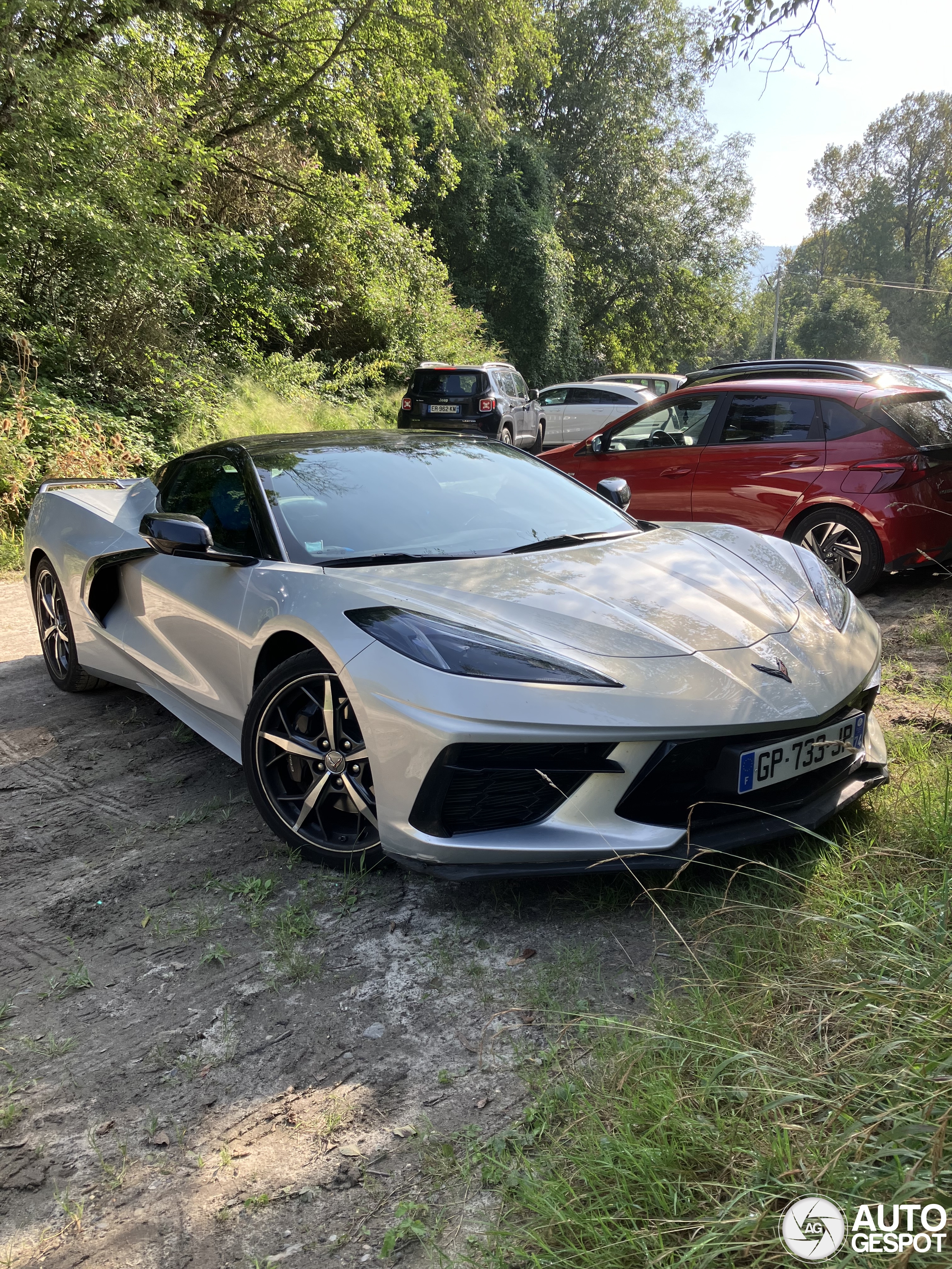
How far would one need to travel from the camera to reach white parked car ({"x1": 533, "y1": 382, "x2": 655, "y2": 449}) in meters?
16.1

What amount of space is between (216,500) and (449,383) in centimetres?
1258

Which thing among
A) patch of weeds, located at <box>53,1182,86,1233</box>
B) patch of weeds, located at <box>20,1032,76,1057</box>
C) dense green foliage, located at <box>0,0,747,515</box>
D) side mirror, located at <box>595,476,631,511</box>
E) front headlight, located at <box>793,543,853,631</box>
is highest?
dense green foliage, located at <box>0,0,747,515</box>

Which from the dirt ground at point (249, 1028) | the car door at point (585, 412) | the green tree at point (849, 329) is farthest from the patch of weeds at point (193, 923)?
the green tree at point (849, 329)

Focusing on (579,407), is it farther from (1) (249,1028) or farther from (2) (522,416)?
(1) (249,1028)

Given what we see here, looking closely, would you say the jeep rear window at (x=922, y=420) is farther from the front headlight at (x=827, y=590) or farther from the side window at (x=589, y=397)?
the side window at (x=589, y=397)

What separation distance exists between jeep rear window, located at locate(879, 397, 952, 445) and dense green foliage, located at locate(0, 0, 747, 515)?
2.60m

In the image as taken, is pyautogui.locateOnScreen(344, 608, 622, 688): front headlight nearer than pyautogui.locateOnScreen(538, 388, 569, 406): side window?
Yes

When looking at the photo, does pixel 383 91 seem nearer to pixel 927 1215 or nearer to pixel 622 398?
pixel 622 398

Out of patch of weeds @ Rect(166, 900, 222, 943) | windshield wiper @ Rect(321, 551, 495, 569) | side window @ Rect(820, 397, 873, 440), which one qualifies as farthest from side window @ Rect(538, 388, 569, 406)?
patch of weeds @ Rect(166, 900, 222, 943)

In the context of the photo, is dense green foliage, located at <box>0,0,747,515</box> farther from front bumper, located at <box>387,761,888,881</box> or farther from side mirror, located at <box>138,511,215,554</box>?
front bumper, located at <box>387,761,888,881</box>

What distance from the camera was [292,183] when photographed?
1634 centimetres

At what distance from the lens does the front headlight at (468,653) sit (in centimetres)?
242

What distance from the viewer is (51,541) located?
187 inches

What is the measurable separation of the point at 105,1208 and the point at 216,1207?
0.21 meters
